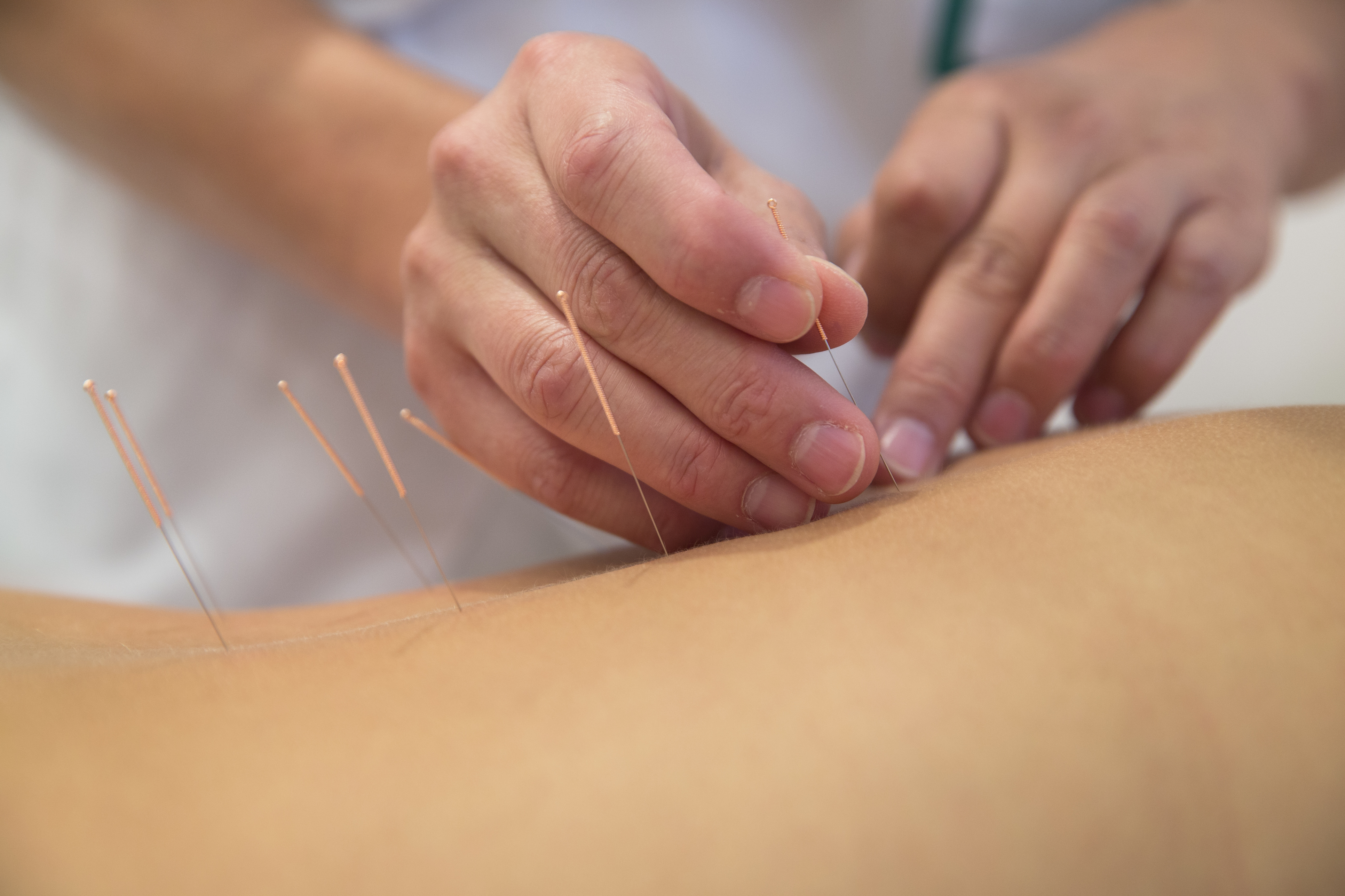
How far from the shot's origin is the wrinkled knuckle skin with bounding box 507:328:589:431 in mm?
816

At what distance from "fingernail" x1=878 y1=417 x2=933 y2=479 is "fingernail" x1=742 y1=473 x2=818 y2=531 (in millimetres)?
241

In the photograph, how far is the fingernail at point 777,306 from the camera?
0.72 m

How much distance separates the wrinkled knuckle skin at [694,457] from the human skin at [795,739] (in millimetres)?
193

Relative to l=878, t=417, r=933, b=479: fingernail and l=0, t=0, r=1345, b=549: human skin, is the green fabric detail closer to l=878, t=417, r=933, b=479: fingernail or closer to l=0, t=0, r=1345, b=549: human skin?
l=0, t=0, r=1345, b=549: human skin

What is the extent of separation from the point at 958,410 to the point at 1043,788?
719 millimetres

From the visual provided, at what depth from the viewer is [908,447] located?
3.50 ft

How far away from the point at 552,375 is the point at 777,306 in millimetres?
231

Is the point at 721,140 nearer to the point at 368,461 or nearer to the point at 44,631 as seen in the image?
the point at 44,631

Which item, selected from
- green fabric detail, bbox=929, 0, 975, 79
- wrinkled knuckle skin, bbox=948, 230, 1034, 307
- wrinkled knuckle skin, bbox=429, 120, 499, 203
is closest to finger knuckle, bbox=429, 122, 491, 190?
wrinkled knuckle skin, bbox=429, 120, 499, 203

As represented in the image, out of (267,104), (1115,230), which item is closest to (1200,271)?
(1115,230)

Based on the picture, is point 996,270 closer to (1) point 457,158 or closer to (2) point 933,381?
(2) point 933,381

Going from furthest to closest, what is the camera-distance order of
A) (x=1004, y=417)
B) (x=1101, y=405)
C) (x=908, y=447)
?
(x=1101, y=405) < (x=1004, y=417) < (x=908, y=447)

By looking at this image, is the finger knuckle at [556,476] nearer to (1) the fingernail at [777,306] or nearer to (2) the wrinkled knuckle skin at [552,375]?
(2) the wrinkled knuckle skin at [552,375]

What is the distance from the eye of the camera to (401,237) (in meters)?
1.35
